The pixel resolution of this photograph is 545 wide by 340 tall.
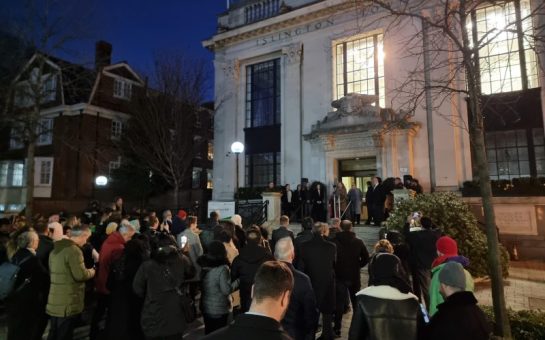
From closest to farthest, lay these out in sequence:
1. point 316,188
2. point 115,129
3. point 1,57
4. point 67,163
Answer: point 316,188 → point 1,57 → point 67,163 → point 115,129

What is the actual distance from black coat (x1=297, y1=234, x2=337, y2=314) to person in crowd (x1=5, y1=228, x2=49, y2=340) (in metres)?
3.67

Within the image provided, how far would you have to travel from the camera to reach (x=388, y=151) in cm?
1577

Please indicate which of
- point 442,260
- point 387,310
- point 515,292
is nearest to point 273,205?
point 515,292

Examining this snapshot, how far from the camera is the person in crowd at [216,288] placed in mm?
4434

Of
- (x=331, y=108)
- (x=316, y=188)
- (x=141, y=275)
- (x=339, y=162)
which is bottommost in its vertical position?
(x=141, y=275)

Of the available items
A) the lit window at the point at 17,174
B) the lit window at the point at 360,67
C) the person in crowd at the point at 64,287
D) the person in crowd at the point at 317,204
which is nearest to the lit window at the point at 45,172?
the lit window at the point at 17,174

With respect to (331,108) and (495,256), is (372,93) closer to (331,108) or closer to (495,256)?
(331,108)

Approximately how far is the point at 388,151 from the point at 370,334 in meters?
13.7

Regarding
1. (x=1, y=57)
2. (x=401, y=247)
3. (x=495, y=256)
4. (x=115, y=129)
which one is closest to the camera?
(x=495, y=256)

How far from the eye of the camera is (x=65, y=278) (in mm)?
4711

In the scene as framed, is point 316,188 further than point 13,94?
No

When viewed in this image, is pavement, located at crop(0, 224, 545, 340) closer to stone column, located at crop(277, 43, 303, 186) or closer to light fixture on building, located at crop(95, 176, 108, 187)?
stone column, located at crop(277, 43, 303, 186)

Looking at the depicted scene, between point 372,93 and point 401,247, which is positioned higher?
point 372,93

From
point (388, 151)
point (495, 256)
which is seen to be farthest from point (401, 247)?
point (388, 151)
